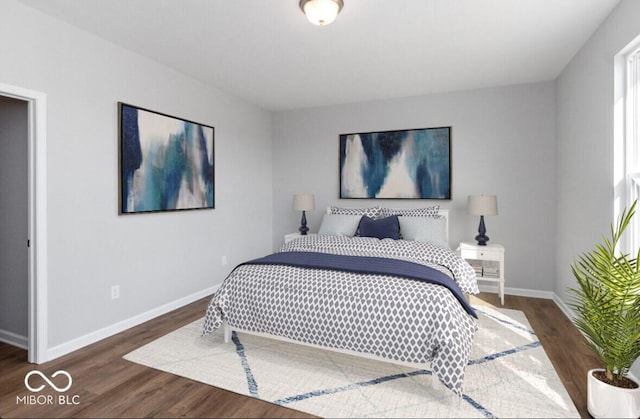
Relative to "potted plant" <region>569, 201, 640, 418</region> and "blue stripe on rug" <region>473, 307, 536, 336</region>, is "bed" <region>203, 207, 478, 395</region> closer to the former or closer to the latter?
"blue stripe on rug" <region>473, 307, 536, 336</region>

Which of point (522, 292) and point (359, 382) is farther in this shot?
point (522, 292)

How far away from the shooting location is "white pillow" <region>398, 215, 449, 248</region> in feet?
12.2

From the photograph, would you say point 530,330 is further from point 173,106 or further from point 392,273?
point 173,106

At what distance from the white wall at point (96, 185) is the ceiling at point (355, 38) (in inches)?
6.8

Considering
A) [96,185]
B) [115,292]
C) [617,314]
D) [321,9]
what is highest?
[321,9]

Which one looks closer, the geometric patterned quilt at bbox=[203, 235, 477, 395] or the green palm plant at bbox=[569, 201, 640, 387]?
the green palm plant at bbox=[569, 201, 640, 387]

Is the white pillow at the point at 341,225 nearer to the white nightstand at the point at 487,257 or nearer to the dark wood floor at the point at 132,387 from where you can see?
the white nightstand at the point at 487,257

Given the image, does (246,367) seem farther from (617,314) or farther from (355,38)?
(355,38)

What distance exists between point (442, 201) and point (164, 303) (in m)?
3.46

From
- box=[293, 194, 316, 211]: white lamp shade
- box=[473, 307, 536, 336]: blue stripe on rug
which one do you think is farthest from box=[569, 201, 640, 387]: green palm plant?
box=[293, 194, 316, 211]: white lamp shade

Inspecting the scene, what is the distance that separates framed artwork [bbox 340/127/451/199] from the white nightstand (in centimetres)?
77

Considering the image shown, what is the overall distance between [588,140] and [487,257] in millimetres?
1513

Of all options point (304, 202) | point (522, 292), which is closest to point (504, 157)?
point (522, 292)

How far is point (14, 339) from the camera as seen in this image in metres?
2.78
